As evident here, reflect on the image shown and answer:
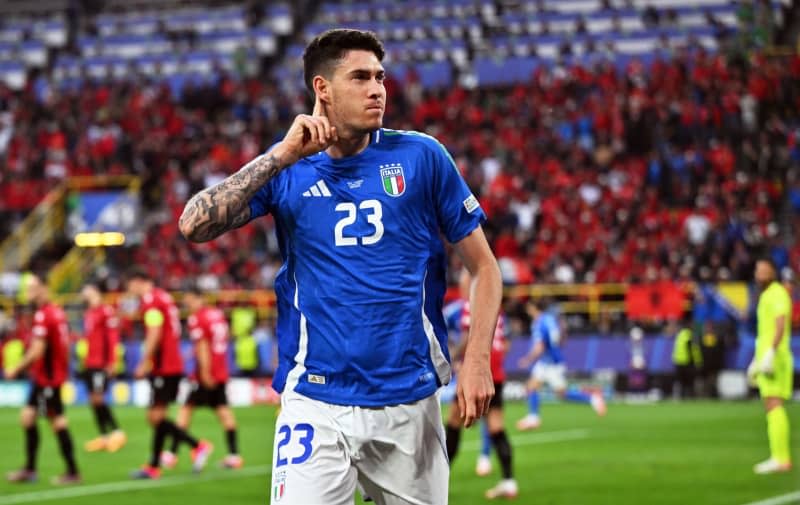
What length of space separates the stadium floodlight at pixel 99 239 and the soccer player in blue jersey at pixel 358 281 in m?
37.2

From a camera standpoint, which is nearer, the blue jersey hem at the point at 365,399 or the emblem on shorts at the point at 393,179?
the blue jersey hem at the point at 365,399

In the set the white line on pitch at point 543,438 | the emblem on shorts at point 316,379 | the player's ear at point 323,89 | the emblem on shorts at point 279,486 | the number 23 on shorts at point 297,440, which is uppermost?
the player's ear at point 323,89

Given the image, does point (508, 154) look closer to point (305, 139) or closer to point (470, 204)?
point (470, 204)

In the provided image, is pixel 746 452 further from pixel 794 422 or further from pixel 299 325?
pixel 299 325

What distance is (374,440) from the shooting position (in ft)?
17.7

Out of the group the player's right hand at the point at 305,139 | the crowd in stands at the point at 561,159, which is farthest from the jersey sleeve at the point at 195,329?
the crowd in stands at the point at 561,159

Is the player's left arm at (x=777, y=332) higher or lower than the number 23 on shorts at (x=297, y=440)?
lower

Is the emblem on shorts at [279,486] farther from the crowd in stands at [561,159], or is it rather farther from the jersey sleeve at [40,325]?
the crowd in stands at [561,159]

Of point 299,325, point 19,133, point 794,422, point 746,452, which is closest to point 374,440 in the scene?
point 299,325

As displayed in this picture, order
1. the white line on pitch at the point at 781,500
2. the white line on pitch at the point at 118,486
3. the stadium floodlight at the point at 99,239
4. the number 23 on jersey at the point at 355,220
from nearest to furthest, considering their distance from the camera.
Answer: the number 23 on jersey at the point at 355,220 < the white line on pitch at the point at 781,500 < the white line on pitch at the point at 118,486 < the stadium floodlight at the point at 99,239

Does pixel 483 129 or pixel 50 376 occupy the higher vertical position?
pixel 483 129

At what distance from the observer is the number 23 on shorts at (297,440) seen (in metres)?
5.38

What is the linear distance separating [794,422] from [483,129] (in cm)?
1898

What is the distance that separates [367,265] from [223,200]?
0.62 m
